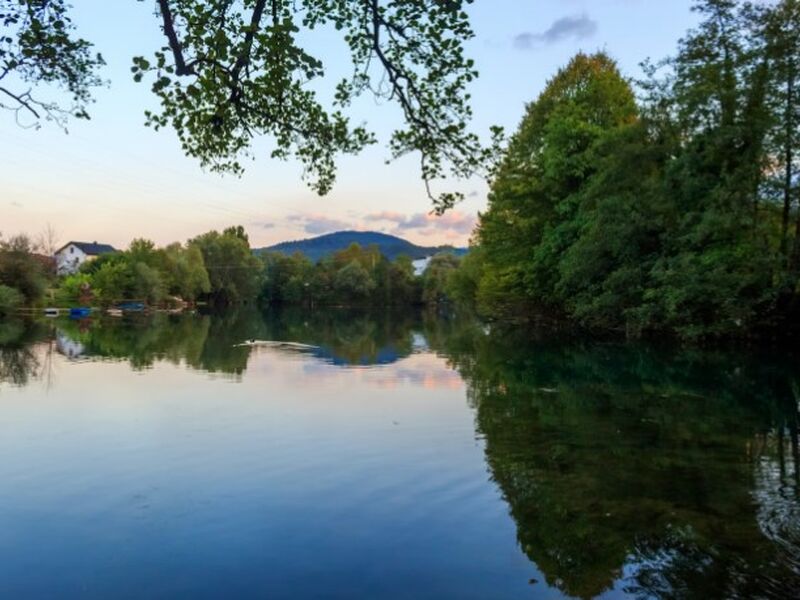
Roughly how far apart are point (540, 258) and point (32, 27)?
35.8 meters

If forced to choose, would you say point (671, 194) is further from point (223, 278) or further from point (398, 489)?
point (223, 278)

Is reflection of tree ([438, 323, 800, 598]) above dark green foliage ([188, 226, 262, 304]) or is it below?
below

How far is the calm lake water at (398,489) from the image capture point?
6938mm

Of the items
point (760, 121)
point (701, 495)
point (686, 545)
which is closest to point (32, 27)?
point (686, 545)

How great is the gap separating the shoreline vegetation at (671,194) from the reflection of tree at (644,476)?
8177mm

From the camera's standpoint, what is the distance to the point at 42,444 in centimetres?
1260

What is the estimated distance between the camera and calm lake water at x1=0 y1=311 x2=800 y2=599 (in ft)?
22.8

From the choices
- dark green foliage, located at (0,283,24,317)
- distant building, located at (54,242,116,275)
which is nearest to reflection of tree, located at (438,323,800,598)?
dark green foliage, located at (0,283,24,317)

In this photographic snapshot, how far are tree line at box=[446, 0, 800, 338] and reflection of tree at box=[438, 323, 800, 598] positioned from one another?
26.3 ft

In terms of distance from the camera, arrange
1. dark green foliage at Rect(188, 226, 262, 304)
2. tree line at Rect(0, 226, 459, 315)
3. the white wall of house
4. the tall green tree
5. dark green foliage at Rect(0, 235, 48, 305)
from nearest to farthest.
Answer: the tall green tree
dark green foliage at Rect(0, 235, 48, 305)
tree line at Rect(0, 226, 459, 315)
dark green foliage at Rect(188, 226, 262, 304)
the white wall of house

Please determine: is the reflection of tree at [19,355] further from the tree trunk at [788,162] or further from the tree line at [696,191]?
the tree trunk at [788,162]

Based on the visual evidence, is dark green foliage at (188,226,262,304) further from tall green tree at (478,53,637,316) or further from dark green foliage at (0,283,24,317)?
tall green tree at (478,53,637,316)

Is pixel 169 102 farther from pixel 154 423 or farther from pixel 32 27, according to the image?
pixel 154 423

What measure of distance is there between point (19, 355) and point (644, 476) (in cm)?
2688
